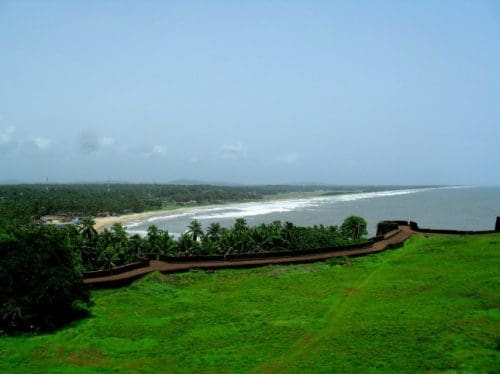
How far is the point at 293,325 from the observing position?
12.4 metres

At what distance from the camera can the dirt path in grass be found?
17438 millimetres

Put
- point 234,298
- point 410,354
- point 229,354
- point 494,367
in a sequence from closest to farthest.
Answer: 1. point 494,367
2. point 410,354
3. point 229,354
4. point 234,298

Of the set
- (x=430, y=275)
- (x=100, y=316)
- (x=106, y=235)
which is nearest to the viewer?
(x=100, y=316)

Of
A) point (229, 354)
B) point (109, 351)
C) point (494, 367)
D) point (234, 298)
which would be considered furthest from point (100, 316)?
point (494, 367)

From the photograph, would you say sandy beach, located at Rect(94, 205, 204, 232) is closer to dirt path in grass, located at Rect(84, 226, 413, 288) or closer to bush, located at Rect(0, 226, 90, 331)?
dirt path in grass, located at Rect(84, 226, 413, 288)

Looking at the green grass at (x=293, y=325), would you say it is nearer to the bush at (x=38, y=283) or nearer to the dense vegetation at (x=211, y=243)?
the bush at (x=38, y=283)

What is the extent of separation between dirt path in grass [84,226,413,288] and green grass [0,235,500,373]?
2.08 feet

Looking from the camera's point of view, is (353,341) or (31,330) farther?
(31,330)

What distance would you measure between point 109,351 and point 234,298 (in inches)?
197

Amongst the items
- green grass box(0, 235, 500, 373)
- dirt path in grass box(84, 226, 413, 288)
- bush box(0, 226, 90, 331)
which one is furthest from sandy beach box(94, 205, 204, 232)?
green grass box(0, 235, 500, 373)

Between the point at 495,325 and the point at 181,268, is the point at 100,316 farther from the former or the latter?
the point at 495,325

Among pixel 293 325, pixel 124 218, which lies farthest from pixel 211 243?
pixel 124 218

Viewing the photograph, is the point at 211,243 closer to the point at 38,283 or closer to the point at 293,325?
the point at 38,283

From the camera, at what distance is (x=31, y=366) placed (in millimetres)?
10586
